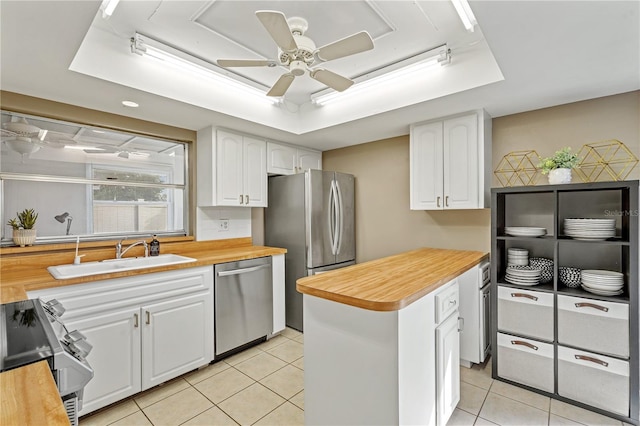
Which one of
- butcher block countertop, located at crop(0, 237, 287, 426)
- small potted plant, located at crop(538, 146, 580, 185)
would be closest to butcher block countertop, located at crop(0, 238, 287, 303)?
butcher block countertop, located at crop(0, 237, 287, 426)

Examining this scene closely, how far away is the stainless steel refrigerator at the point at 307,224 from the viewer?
333 cm

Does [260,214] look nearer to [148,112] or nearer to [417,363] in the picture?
[148,112]

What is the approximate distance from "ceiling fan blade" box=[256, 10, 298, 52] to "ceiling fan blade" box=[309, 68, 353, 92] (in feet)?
0.92

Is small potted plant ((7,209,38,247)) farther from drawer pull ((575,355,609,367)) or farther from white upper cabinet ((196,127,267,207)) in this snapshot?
drawer pull ((575,355,609,367))

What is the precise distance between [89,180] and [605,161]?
13.9ft

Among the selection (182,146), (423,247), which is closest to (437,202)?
(423,247)

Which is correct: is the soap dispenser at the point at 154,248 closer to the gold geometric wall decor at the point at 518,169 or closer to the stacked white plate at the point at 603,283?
the gold geometric wall decor at the point at 518,169

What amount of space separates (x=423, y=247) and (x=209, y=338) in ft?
7.65

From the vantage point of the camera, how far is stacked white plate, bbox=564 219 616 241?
205cm

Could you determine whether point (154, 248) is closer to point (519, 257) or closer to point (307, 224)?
point (307, 224)

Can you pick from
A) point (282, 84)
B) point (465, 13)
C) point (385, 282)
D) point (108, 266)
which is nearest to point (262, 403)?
point (385, 282)

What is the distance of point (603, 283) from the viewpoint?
202 cm

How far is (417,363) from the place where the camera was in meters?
1.47

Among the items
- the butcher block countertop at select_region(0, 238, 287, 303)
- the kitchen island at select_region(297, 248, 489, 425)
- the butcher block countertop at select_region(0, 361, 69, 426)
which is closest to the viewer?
the butcher block countertop at select_region(0, 361, 69, 426)
